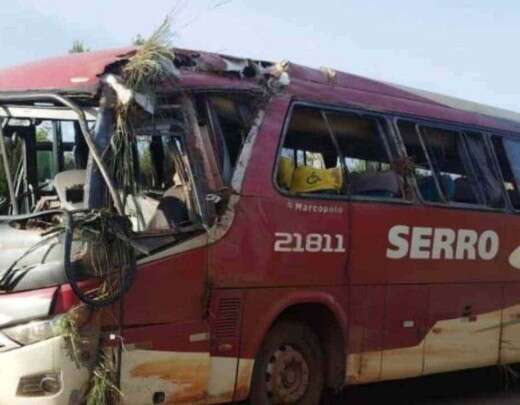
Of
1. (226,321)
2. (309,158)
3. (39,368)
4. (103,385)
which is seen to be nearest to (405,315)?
(309,158)

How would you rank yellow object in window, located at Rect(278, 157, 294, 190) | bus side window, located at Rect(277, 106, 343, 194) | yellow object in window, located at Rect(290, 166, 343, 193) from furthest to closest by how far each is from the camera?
yellow object in window, located at Rect(290, 166, 343, 193), bus side window, located at Rect(277, 106, 343, 194), yellow object in window, located at Rect(278, 157, 294, 190)

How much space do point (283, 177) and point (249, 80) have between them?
792 mm

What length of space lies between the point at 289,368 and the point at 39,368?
2314mm

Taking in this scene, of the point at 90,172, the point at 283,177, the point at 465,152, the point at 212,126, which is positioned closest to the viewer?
the point at 90,172

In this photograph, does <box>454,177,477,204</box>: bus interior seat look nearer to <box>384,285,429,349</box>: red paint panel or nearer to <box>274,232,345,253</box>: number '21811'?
<box>384,285,429,349</box>: red paint panel

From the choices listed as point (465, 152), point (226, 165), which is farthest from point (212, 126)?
point (465, 152)

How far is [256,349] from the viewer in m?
6.80

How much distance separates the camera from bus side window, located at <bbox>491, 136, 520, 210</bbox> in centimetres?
945

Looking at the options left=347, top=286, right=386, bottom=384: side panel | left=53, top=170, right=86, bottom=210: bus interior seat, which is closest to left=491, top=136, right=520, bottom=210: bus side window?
left=347, top=286, right=386, bottom=384: side panel

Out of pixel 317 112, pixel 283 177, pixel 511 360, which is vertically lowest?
pixel 511 360

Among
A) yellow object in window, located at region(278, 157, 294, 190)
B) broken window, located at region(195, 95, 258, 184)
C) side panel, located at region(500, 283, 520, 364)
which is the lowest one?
side panel, located at region(500, 283, 520, 364)

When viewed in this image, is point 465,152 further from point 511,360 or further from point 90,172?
point 90,172

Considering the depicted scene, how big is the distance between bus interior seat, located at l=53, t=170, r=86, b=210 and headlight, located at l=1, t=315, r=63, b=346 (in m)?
0.76

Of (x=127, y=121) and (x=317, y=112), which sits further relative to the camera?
(x=317, y=112)
